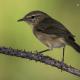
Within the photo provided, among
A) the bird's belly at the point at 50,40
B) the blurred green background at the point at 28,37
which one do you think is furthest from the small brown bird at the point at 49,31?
the blurred green background at the point at 28,37

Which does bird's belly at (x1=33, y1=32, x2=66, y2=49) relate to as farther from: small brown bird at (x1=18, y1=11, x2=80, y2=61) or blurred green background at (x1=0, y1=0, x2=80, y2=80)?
blurred green background at (x1=0, y1=0, x2=80, y2=80)

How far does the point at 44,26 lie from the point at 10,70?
28 centimetres

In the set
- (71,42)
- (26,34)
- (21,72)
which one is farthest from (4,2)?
(71,42)

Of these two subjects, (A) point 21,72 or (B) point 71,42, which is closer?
(B) point 71,42

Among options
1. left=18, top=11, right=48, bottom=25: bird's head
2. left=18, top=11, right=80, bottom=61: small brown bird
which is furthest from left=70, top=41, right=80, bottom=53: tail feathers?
left=18, top=11, right=48, bottom=25: bird's head

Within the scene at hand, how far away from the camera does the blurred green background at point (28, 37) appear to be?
3.93ft

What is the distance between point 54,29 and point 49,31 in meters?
0.02

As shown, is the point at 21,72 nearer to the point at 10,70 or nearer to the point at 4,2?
the point at 10,70

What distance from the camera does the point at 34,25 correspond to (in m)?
1.05

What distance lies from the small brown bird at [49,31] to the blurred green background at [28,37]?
14cm

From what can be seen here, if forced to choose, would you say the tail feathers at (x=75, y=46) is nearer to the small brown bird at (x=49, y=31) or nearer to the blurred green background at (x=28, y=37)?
the small brown bird at (x=49, y=31)

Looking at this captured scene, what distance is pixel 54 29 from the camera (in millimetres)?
1010

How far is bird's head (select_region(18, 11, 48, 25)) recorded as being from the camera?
1.03m

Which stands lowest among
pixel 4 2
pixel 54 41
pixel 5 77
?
pixel 5 77
